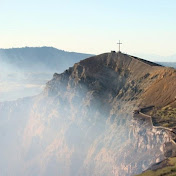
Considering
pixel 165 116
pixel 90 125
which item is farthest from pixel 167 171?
pixel 90 125

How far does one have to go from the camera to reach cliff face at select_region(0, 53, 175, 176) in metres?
79.9

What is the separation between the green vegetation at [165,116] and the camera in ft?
233

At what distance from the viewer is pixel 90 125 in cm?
10275

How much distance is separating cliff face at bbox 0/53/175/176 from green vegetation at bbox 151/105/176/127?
2.08 m

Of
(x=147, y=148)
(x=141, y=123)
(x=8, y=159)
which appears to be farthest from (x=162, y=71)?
(x=8, y=159)

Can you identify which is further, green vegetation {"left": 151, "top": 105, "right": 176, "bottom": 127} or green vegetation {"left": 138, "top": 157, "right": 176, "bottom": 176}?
green vegetation {"left": 151, "top": 105, "right": 176, "bottom": 127}

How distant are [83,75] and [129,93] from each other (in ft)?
72.8

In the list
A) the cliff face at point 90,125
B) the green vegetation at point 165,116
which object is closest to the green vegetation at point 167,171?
the cliff face at point 90,125

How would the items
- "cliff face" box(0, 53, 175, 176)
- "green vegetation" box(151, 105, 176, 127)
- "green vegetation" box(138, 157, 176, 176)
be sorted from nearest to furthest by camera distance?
1. "green vegetation" box(138, 157, 176, 176)
2. "green vegetation" box(151, 105, 176, 127)
3. "cliff face" box(0, 53, 175, 176)

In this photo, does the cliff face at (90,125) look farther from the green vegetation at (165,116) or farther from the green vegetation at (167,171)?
the green vegetation at (167,171)

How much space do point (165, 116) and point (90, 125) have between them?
33.5 meters

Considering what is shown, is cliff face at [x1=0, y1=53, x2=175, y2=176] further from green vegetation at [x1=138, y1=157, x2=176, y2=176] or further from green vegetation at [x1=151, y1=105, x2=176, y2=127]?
green vegetation at [x1=138, y1=157, x2=176, y2=176]

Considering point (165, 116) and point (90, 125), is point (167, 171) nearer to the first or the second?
point (165, 116)

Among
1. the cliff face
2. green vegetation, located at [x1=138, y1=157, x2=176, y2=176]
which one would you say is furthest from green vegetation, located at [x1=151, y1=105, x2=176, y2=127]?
green vegetation, located at [x1=138, y1=157, x2=176, y2=176]
